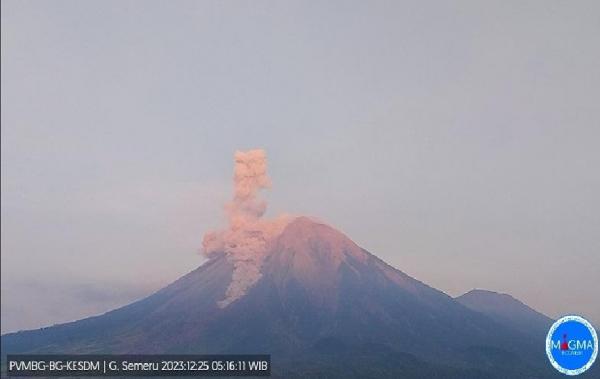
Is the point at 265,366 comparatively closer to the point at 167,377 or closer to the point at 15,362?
the point at 15,362

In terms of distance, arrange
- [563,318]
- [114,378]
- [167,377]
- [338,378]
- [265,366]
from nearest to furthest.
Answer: [563,318] → [265,366] → [167,377] → [114,378] → [338,378]

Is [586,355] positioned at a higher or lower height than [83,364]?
lower

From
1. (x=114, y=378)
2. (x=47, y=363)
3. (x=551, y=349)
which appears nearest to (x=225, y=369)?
(x=47, y=363)

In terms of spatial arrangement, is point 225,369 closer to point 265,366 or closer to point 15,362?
point 265,366

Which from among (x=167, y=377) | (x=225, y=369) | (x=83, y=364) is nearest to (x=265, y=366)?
(x=225, y=369)

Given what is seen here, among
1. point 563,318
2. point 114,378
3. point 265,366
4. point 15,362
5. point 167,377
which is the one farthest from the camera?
point 114,378

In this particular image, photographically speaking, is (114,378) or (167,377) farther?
(114,378)
